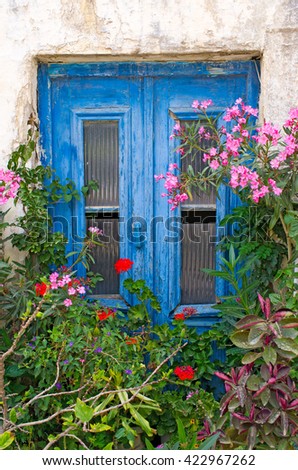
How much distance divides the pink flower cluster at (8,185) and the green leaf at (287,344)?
162 centimetres

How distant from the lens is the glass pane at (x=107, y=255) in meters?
4.04

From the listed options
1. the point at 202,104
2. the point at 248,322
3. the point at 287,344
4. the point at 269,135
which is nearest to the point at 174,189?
the point at 202,104

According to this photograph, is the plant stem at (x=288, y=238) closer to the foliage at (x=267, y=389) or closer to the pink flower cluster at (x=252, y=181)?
the pink flower cluster at (x=252, y=181)

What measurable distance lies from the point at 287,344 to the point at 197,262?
1.59 m

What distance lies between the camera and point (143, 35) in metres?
3.75

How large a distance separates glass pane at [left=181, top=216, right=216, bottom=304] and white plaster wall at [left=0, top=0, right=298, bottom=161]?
811 millimetres

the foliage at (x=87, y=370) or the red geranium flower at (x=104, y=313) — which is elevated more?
the red geranium flower at (x=104, y=313)

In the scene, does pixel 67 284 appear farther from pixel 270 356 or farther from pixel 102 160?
pixel 270 356

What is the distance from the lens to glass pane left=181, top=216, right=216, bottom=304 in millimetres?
4051

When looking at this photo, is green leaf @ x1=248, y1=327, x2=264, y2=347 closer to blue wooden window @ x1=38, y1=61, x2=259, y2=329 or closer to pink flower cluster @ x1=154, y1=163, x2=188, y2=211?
pink flower cluster @ x1=154, y1=163, x2=188, y2=211

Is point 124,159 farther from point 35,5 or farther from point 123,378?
point 123,378

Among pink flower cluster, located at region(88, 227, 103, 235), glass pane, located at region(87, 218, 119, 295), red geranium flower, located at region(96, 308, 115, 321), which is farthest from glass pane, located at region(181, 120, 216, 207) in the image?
red geranium flower, located at region(96, 308, 115, 321)

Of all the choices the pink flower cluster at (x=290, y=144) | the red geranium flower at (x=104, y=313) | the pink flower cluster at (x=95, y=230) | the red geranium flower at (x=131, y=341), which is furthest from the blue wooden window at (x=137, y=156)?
the pink flower cluster at (x=290, y=144)
